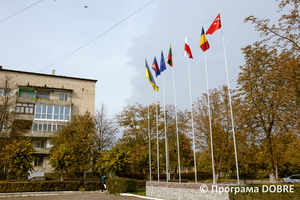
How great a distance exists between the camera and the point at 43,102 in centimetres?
4353

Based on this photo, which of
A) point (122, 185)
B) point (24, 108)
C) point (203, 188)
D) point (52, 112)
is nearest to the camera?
point (203, 188)

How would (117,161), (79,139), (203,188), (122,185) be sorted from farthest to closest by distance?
(79,139)
(117,161)
(122,185)
(203,188)

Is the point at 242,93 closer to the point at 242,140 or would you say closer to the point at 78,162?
the point at 242,140

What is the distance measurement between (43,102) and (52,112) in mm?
2287

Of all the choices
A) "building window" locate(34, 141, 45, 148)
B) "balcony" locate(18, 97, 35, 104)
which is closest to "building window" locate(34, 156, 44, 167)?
"building window" locate(34, 141, 45, 148)

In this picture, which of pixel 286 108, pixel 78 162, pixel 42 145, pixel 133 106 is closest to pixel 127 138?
pixel 133 106

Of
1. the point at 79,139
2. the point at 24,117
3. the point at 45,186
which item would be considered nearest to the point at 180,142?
the point at 79,139

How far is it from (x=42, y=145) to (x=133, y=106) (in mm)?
17498

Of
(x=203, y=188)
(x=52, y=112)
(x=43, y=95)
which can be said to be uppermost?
(x=43, y=95)

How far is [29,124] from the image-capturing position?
43188mm

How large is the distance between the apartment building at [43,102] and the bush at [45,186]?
15607 mm

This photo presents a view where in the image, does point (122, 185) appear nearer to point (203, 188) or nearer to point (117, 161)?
point (117, 161)

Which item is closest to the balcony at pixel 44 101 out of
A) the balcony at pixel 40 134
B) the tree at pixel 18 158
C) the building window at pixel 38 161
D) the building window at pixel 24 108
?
the building window at pixel 24 108

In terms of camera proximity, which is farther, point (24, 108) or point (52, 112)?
point (52, 112)
